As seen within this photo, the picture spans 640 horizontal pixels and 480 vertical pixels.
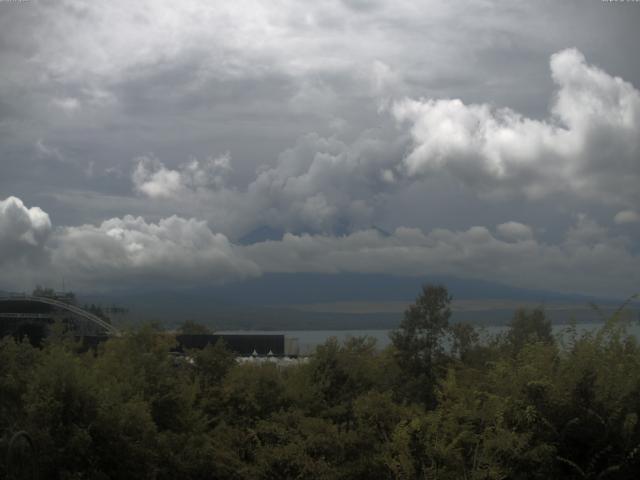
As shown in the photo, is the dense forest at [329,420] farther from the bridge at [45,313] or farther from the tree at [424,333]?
the bridge at [45,313]

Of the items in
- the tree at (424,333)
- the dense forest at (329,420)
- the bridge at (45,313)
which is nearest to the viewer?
the dense forest at (329,420)

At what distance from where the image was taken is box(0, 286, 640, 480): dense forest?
16.0 metres

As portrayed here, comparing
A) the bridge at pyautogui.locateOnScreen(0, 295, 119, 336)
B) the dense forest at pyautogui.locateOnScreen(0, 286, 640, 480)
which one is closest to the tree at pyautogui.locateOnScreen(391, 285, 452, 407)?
the dense forest at pyautogui.locateOnScreen(0, 286, 640, 480)

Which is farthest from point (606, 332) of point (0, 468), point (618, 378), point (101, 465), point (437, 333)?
point (437, 333)

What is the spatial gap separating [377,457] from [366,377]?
20.8ft

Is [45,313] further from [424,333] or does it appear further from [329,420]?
[329,420]

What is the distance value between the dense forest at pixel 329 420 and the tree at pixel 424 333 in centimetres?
1345

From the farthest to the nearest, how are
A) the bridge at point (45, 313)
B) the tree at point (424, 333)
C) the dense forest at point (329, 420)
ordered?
1. the bridge at point (45, 313)
2. the tree at point (424, 333)
3. the dense forest at point (329, 420)

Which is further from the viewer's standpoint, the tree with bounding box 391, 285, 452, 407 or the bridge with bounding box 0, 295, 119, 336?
the bridge with bounding box 0, 295, 119, 336

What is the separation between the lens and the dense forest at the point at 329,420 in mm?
16047

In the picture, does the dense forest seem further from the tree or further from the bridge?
the bridge

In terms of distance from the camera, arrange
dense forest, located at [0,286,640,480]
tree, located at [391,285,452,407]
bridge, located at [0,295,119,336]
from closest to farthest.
A: dense forest, located at [0,286,640,480], tree, located at [391,285,452,407], bridge, located at [0,295,119,336]

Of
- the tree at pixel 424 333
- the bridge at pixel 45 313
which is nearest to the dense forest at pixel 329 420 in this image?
the tree at pixel 424 333

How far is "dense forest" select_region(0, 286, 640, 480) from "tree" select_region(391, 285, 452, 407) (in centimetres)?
1345
